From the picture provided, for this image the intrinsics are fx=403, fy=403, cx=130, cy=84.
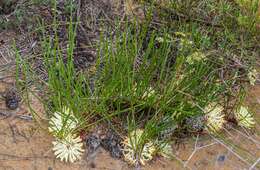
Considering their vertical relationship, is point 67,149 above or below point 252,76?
below

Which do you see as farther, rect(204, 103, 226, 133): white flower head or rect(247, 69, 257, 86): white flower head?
rect(247, 69, 257, 86): white flower head

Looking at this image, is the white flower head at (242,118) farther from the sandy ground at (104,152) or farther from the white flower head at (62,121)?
the white flower head at (62,121)

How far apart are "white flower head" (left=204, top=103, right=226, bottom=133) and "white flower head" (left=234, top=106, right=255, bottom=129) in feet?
0.31

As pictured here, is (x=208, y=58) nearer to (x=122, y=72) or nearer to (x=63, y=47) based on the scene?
(x=122, y=72)

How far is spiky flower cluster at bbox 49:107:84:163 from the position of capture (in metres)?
2.08

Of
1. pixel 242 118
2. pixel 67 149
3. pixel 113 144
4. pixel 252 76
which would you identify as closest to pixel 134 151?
pixel 113 144

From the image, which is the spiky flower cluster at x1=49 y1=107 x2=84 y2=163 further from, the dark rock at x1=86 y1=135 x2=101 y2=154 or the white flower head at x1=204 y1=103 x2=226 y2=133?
the white flower head at x1=204 y1=103 x2=226 y2=133

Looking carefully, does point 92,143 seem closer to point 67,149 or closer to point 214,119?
point 67,149

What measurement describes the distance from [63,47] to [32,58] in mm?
232

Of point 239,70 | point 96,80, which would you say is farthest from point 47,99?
point 239,70

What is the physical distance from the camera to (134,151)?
6.96 ft

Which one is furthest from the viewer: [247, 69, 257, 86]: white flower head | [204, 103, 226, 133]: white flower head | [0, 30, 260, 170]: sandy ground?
[247, 69, 257, 86]: white flower head

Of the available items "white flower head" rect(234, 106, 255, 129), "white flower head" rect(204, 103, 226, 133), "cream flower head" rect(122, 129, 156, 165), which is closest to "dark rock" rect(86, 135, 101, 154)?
"cream flower head" rect(122, 129, 156, 165)

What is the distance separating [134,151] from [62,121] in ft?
1.34
